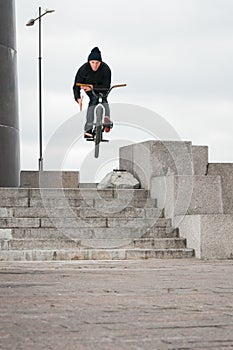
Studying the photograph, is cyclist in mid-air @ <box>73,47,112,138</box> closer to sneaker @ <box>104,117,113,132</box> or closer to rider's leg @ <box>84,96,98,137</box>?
rider's leg @ <box>84,96,98,137</box>

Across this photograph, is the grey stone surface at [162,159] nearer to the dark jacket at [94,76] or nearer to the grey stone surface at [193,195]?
the grey stone surface at [193,195]

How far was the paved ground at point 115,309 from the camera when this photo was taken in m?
4.01

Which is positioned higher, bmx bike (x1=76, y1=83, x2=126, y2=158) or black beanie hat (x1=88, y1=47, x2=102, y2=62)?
black beanie hat (x1=88, y1=47, x2=102, y2=62)

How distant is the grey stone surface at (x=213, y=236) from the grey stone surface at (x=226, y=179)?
2.82 meters

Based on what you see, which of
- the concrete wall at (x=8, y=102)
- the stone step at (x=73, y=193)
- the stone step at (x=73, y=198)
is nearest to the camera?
the stone step at (x=73, y=198)

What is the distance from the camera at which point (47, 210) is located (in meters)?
14.2

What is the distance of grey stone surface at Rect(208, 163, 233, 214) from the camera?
1603 centimetres

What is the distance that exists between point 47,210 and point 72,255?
181 centimetres

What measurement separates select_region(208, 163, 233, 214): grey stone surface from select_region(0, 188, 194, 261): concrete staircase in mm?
1612

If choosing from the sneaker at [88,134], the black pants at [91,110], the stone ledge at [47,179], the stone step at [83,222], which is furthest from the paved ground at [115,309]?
the stone ledge at [47,179]

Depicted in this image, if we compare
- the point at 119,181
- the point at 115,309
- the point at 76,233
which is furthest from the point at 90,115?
the point at 115,309

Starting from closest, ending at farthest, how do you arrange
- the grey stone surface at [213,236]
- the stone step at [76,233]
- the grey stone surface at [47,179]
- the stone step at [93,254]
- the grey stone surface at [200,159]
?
the stone step at [93,254] → the grey stone surface at [213,236] → the stone step at [76,233] → the grey stone surface at [200,159] → the grey stone surface at [47,179]

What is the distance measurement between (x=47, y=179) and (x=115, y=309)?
1382cm

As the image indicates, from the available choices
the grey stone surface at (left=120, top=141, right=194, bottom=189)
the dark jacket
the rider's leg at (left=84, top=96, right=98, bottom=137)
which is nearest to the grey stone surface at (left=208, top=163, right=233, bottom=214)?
the grey stone surface at (left=120, top=141, right=194, bottom=189)
